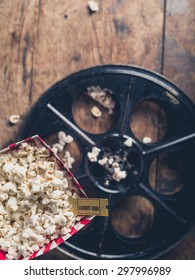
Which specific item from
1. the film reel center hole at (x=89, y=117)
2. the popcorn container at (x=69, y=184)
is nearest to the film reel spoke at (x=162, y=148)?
the film reel center hole at (x=89, y=117)

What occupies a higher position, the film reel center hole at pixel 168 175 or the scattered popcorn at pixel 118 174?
the scattered popcorn at pixel 118 174

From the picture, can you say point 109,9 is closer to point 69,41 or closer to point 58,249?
point 69,41

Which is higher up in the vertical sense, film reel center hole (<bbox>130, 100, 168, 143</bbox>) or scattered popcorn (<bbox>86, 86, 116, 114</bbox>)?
scattered popcorn (<bbox>86, 86, 116, 114</bbox>)

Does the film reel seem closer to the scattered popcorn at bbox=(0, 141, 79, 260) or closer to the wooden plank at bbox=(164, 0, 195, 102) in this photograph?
the wooden plank at bbox=(164, 0, 195, 102)

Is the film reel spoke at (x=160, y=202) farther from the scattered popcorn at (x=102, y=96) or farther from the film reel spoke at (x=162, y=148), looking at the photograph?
the scattered popcorn at (x=102, y=96)

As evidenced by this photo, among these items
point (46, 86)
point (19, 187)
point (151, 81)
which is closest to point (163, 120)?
point (151, 81)

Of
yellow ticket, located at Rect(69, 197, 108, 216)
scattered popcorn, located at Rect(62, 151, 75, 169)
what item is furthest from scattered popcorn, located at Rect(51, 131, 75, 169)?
yellow ticket, located at Rect(69, 197, 108, 216)
